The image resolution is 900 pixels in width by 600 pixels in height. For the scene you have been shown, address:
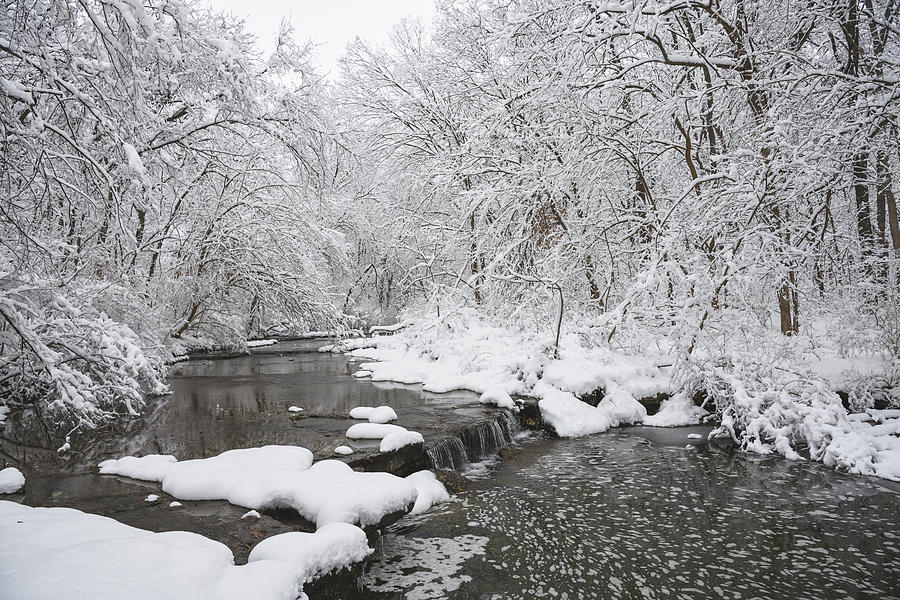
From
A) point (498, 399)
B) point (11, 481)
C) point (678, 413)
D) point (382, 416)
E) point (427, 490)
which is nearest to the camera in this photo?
point (11, 481)

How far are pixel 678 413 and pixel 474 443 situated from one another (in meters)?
3.62

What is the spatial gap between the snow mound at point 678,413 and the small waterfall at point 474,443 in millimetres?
2257

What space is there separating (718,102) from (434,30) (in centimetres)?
1180

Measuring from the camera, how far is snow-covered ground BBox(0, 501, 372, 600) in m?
2.28

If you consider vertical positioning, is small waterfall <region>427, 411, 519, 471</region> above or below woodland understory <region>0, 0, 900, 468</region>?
below

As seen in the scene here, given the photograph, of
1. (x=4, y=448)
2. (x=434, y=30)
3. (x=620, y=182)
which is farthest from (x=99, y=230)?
(x=434, y=30)

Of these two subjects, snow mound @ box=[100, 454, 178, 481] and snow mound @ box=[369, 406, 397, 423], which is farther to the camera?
snow mound @ box=[369, 406, 397, 423]

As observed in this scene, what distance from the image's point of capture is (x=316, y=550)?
3018 mm

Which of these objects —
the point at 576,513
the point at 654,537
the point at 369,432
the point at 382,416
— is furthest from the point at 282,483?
the point at 654,537

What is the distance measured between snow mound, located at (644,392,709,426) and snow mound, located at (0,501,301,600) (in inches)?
258

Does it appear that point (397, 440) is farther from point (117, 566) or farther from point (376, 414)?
point (117, 566)

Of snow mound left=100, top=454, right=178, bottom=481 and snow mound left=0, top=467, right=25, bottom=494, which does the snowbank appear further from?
snow mound left=0, top=467, right=25, bottom=494

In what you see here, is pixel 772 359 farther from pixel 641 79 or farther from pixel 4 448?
pixel 4 448

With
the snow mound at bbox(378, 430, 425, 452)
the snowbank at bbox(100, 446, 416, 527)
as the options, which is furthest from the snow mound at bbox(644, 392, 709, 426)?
the snowbank at bbox(100, 446, 416, 527)
